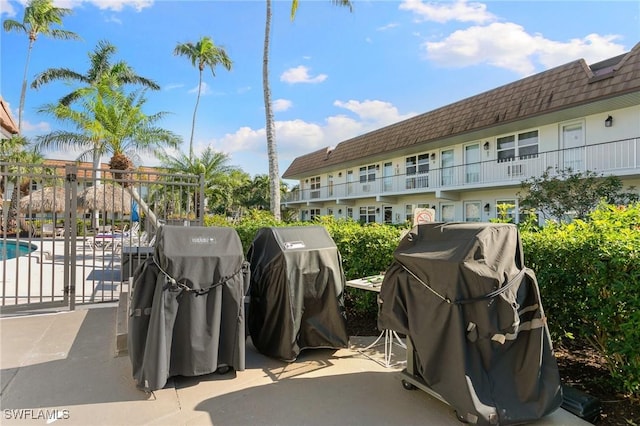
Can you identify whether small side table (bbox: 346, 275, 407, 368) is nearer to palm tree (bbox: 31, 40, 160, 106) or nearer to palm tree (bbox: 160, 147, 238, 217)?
palm tree (bbox: 160, 147, 238, 217)

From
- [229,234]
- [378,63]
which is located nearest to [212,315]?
[229,234]

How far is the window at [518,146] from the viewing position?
14602mm

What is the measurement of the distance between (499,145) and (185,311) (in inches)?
646

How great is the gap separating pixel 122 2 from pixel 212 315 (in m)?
8.73

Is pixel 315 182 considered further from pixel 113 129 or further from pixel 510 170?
pixel 113 129

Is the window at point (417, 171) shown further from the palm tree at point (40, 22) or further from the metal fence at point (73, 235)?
the palm tree at point (40, 22)

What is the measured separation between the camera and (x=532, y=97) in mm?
13273

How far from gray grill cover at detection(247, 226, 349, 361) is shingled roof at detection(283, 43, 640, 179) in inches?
475

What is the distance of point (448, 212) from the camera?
59.9 ft

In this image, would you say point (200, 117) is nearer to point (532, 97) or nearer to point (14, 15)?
point (14, 15)

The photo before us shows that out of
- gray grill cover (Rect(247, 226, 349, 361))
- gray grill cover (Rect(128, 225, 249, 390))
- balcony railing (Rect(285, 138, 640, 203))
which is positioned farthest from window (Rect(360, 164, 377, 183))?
gray grill cover (Rect(128, 225, 249, 390))

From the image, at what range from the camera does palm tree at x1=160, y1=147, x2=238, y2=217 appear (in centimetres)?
2370

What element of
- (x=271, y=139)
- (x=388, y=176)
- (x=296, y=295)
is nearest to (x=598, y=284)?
(x=296, y=295)

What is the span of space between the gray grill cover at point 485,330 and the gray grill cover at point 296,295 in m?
1.20
